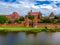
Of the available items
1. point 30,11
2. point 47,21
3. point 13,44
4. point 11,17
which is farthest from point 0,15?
point 13,44

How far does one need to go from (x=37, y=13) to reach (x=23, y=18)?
9.11 feet

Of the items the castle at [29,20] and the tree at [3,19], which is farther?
the tree at [3,19]

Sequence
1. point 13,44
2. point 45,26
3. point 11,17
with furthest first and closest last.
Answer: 1. point 11,17
2. point 45,26
3. point 13,44

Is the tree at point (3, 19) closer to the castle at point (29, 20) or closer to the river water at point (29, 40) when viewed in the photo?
the castle at point (29, 20)

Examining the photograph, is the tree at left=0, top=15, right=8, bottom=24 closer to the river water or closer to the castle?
the castle

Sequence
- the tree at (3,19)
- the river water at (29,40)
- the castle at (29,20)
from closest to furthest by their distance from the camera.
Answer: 1. the river water at (29,40)
2. the castle at (29,20)
3. the tree at (3,19)

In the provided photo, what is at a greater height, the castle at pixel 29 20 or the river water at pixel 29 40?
the castle at pixel 29 20

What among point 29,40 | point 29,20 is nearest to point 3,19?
point 29,20

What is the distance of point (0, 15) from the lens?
2672cm

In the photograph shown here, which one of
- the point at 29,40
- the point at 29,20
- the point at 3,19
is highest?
the point at 3,19

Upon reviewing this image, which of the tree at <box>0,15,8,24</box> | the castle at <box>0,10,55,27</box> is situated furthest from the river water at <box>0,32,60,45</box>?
the tree at <box>0,15,8,24</box>

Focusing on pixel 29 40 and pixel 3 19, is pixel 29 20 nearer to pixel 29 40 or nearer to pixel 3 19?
pixel 3 19

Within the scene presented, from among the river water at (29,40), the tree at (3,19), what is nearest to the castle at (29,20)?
the tree at (3,19)

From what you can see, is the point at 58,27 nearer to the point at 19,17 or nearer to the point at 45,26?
the point at 45,26
